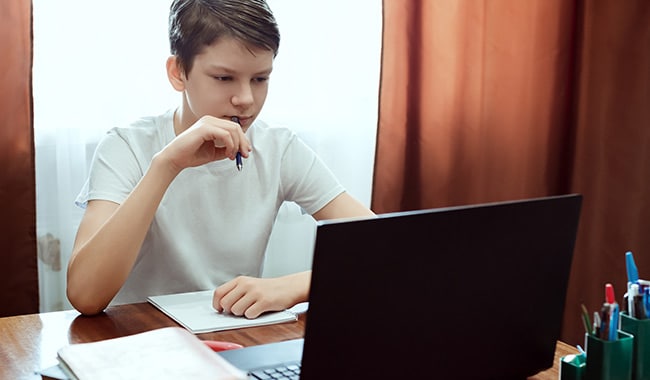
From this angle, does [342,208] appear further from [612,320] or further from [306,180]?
[612,320]

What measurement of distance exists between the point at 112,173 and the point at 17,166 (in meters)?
0.39

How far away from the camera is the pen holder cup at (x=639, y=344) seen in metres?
0.87

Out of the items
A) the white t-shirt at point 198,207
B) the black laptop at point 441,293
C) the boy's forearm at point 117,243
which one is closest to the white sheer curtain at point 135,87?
the white t-shirt at point 198,207

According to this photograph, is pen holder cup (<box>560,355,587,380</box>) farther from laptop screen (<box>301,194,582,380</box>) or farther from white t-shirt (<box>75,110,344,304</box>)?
white t-shirt (<box>75,110,344,304</box>)

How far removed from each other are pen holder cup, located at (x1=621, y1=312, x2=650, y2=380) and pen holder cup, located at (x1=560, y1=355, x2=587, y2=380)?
0.06 metres

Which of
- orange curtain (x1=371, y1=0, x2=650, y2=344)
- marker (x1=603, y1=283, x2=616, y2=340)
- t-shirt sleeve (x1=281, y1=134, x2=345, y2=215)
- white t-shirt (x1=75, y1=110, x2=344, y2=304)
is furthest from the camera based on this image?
orange curtain (x1=371, y1=0, x2=650, y2=344)

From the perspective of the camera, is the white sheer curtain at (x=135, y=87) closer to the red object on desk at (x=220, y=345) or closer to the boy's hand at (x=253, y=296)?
the boy's hand at (x=253, y=296)

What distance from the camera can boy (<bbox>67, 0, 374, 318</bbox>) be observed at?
51.9 inches

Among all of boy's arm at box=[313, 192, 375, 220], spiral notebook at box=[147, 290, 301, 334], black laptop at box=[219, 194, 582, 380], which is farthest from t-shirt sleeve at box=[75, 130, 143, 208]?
black laptop at box=[219, 194, 582, 380]

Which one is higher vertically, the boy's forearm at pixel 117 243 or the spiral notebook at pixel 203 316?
the boy's forearm at pixel 117 243

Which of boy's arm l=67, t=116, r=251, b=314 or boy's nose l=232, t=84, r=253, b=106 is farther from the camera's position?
boy's nose l=232, t=84, r=253, b=106

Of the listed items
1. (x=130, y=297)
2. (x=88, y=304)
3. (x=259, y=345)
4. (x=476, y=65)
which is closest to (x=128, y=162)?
(x=130, y=297)

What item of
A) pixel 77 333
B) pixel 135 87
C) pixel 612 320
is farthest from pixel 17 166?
pixel 612 320

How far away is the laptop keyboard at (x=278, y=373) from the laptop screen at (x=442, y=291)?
0.16 m
